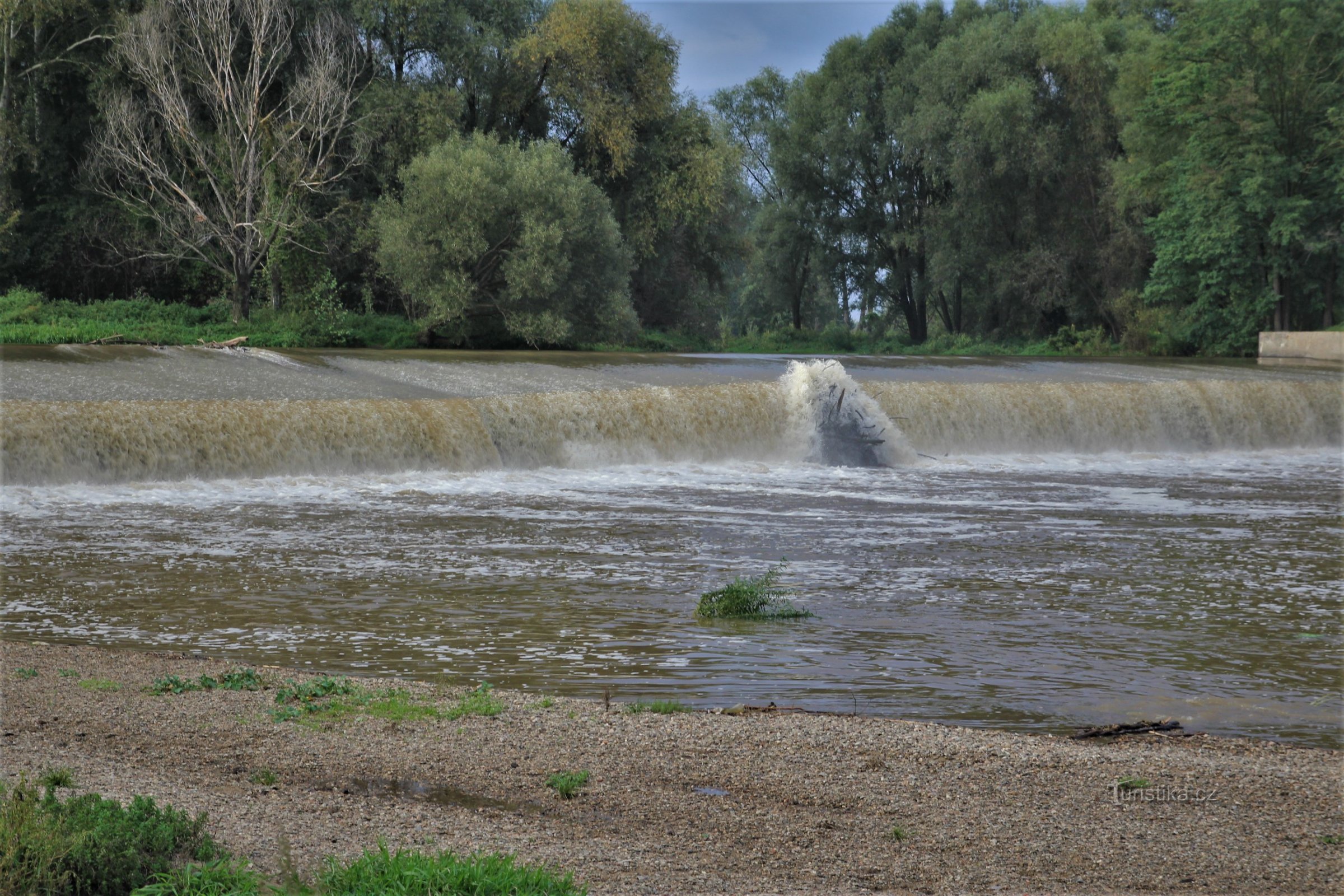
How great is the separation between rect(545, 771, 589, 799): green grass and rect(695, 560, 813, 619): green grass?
11.5 feet

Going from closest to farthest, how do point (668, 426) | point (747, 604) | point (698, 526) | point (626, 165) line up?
point (747, 604)
point (698, 526)
point (668, 426)
point (626, 165)

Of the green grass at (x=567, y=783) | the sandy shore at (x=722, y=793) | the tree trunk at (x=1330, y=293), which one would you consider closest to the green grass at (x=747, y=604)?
the sandy shore at (x=722, y=793)

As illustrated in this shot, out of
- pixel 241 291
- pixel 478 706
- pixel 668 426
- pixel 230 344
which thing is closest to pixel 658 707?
pixel 478 706

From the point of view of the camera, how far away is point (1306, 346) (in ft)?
112

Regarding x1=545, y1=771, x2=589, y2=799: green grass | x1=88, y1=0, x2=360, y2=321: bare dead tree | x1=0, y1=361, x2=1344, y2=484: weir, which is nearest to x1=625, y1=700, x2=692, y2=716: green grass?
x1=545, y1=771, x2=589, y2=799: green grass

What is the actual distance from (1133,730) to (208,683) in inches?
176

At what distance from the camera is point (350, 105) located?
107 feet

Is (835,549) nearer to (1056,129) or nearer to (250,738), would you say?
(250,738)

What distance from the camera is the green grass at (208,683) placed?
6211 mm

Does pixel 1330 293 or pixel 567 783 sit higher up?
pixel 1330 293

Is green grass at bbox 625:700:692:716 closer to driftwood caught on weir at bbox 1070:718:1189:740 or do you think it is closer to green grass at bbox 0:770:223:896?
driftwood caught on weir at bbox 1070:718:1189:740

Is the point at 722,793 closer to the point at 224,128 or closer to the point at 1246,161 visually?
the point at 224,128

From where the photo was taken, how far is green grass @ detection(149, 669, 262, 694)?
6211 millimetres

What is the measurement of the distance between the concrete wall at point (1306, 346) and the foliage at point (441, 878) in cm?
3416
